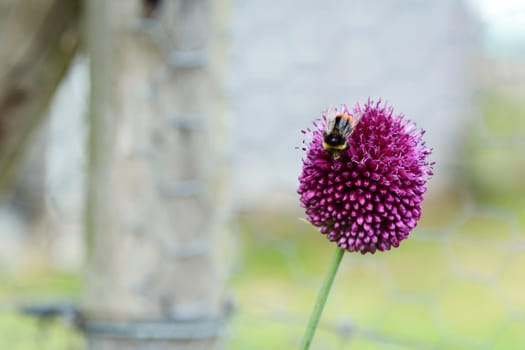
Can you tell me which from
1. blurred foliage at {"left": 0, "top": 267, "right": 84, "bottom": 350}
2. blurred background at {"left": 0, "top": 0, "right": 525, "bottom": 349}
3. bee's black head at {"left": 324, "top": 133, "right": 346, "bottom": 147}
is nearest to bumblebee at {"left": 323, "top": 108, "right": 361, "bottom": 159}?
bee's black head at {"left": 324, "top": 133, "right": 346, "bottom": 147}

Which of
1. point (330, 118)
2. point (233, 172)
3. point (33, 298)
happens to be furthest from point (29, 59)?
point (33, 298)

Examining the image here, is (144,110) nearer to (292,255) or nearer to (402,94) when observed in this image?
(292,255)

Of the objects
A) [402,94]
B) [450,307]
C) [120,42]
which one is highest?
[402,94]

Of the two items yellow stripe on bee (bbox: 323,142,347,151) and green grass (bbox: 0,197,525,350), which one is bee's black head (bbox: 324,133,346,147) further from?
green grass (bbox: 0,197,525,350)

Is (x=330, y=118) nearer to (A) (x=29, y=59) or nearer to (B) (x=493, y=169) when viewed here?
(A) (x=29, y=59)

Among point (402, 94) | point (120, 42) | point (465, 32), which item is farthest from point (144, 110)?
point (465, 32)

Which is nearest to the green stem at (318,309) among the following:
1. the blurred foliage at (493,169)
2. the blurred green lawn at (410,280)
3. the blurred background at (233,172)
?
the blurred background at (233,172)

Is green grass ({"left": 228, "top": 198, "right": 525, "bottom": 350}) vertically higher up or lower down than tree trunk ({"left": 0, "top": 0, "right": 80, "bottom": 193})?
higher up
